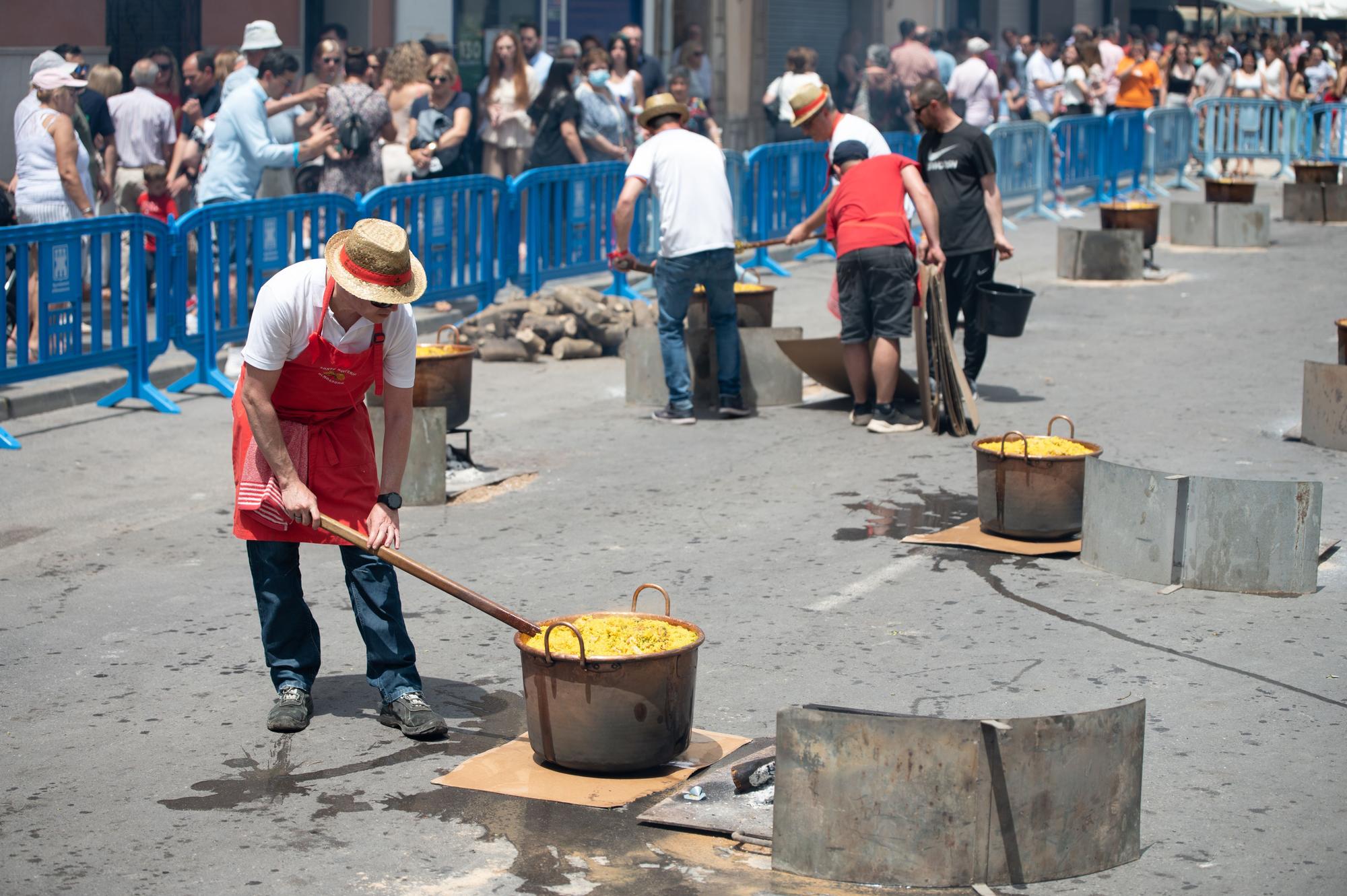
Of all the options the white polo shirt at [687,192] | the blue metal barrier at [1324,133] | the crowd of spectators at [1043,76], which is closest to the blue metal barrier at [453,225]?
the white polo shirt at [687,192]

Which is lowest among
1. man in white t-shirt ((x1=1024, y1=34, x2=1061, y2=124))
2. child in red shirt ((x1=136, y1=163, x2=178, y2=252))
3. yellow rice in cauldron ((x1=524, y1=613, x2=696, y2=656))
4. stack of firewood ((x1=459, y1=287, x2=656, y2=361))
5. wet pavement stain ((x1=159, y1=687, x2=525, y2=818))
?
wet pavement stain ((x1=159, y1=687, x2=525, y2=818))

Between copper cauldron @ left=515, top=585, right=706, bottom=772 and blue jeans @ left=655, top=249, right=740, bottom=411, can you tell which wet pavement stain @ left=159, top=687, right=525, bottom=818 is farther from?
blue jeans @ left=655, top=249, right=740, bottom=411

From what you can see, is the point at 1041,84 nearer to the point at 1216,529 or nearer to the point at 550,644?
the point at 1216,529

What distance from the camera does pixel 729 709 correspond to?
19.6 ft

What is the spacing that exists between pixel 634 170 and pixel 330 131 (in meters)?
3.59

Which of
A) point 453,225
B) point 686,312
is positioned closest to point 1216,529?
point 686,312

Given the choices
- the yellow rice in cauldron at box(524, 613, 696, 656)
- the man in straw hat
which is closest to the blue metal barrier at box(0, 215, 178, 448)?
the man in straw hat

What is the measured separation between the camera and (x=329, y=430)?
224 inches

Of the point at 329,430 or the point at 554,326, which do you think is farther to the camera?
the point at 554,326

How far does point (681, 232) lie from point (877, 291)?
3.97 feet

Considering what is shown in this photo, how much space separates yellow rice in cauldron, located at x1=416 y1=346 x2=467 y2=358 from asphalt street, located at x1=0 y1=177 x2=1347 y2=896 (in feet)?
2.09

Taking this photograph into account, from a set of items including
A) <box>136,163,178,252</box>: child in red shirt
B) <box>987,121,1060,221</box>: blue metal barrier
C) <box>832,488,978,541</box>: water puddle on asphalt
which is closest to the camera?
<box>832,488,978,541</box>: water puddle on asphalt

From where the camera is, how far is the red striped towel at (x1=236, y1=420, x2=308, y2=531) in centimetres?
560

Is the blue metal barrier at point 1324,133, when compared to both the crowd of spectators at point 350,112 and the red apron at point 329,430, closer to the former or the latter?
the crowd of spectators at point 350,112
